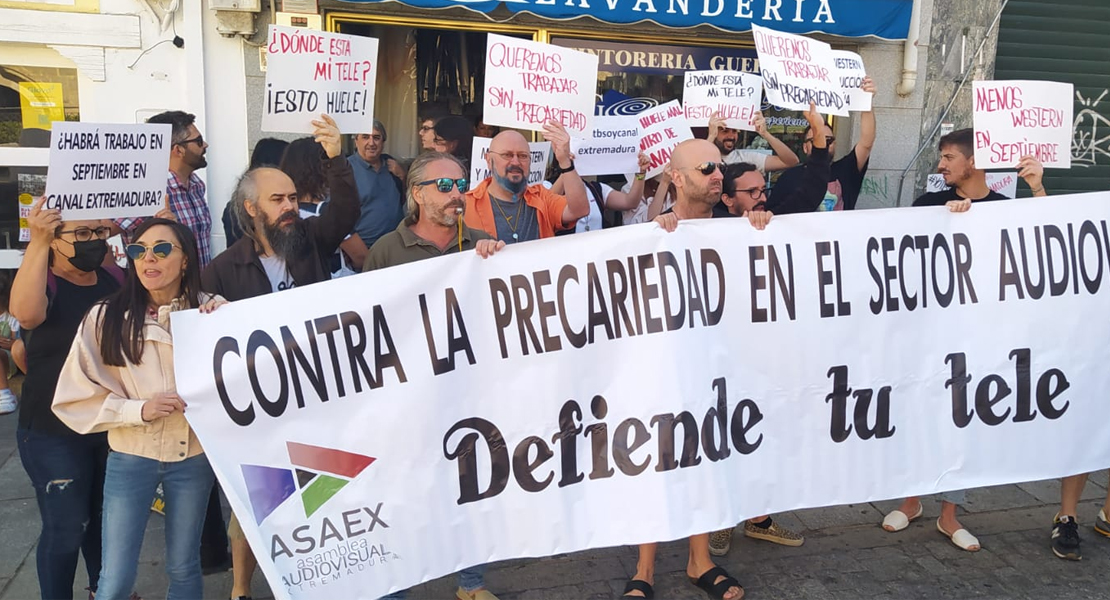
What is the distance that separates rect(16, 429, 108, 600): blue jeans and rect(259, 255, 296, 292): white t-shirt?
829 mm

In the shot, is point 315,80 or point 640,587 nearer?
point 640,587

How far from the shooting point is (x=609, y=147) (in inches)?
209

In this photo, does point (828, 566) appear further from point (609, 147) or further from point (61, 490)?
point (61, 490)

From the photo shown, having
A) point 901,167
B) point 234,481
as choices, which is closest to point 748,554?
point 234,481

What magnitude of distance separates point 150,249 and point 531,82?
2147 millimetres

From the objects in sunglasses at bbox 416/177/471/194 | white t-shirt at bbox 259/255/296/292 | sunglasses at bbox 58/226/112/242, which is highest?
sunglasses at bbox 416/177/471/194

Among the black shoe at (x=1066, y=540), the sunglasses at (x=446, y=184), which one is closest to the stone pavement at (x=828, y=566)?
the black shoe at (x=1066, y=540)

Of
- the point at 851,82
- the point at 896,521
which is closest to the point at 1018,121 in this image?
the point at 851,82

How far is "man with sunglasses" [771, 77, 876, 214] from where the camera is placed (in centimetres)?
450

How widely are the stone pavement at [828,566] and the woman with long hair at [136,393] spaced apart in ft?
3.28

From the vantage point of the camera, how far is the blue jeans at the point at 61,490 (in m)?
3.07

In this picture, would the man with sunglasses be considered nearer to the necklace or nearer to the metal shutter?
the necklace

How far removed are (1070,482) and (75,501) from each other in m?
4.28

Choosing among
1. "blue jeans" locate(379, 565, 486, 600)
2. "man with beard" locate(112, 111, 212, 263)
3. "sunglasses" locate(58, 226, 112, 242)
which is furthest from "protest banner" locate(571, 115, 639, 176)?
"sunglasses" locate(58, 226, 112, 242)
